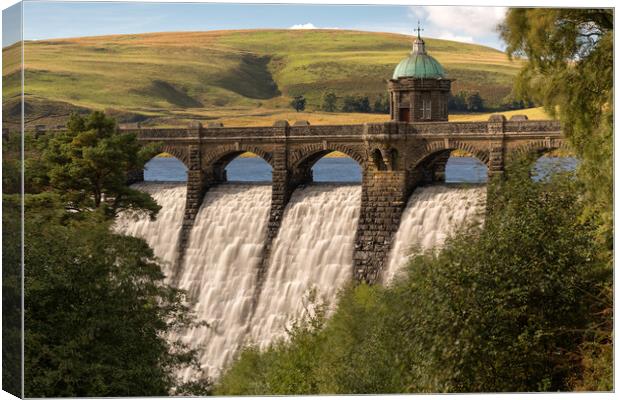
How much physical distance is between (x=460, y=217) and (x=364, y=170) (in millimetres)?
6440

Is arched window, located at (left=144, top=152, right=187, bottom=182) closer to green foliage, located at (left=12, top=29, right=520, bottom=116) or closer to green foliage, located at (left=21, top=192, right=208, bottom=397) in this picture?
green foliage, located at (left=12, top=29, right=520, bottom=116)

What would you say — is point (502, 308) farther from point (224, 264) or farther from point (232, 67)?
point (224, 264)

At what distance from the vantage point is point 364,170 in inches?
2499

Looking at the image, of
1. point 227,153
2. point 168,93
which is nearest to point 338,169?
point 227,153

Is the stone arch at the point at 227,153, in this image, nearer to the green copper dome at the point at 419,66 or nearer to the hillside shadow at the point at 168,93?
the hillside shadow at the point at 168,93

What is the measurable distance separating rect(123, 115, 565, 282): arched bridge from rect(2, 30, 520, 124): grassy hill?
592 centimetres

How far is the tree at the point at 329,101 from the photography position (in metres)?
51.1

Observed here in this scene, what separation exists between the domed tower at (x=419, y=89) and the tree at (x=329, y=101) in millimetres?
2593

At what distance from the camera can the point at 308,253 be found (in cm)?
6322

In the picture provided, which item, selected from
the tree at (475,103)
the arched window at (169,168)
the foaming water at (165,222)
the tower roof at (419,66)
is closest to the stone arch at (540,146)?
the tree at (475,103)

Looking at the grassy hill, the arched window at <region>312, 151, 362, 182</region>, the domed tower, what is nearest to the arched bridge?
the domed tower

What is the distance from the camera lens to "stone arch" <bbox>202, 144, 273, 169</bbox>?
68.2 meters

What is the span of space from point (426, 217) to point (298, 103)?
1371 centimetres

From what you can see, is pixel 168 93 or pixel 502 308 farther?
pixel 168 93
